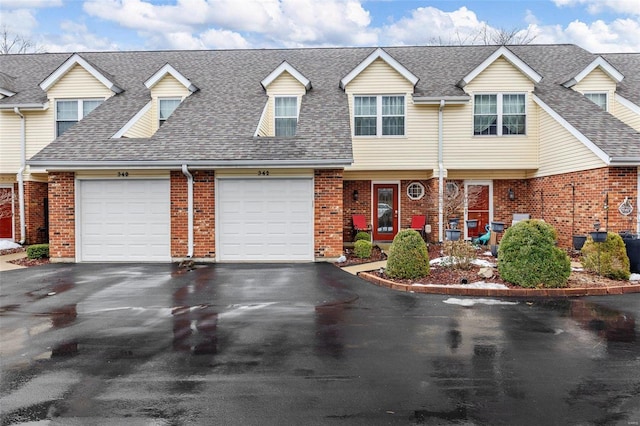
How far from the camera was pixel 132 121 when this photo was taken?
51.4 feet

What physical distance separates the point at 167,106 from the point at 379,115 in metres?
8.10

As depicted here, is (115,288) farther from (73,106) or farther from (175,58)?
(175,58)

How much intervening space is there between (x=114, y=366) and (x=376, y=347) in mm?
3068

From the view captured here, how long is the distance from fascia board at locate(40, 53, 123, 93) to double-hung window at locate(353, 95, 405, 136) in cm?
945

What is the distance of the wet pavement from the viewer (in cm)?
402

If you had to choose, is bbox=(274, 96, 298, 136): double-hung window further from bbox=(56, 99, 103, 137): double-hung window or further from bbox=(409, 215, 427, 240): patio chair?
bbox=(56, 99, 103, 137): double-hung window

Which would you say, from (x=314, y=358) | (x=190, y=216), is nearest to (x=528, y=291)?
(x=314, y=358)

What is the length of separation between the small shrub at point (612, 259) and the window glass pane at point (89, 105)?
17166mm

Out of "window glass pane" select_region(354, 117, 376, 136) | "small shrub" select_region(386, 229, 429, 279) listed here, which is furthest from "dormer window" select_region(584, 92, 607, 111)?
"small shrub" select_region(386, 229, 429, 279)

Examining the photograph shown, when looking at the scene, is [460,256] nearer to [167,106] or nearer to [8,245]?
[167,106]

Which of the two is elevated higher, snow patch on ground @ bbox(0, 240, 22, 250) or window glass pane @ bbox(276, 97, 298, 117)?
window glass pane @ bbox(276, 97, 298, 117)

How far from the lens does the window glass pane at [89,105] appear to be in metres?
17.6

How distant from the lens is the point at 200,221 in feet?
43.4

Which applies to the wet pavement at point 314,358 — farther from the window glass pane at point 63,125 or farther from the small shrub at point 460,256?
the window glass pane at point 63,125
